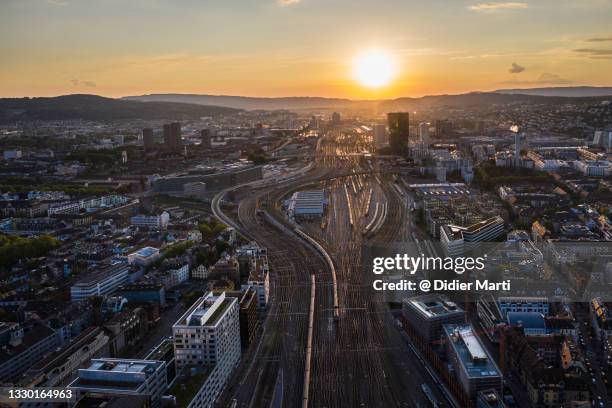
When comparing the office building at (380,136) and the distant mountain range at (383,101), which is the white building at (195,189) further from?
the distant mountain range at (383,101)

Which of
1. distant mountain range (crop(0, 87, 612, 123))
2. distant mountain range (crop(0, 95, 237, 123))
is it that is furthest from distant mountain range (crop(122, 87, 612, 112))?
distant mountain range (crop(0, 95, 237, 123))

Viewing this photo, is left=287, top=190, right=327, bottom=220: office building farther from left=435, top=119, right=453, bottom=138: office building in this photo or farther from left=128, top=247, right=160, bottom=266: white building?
left=435, top=119, right=453, bottom=138: office building

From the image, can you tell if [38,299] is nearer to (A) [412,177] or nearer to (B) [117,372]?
(B) [117,372]

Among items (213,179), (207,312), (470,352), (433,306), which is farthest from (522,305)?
(213,179)

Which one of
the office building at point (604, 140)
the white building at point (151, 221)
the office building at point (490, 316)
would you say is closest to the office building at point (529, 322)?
the office building at point (490, 316)

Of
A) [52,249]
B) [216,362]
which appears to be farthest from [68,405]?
[52,249]
